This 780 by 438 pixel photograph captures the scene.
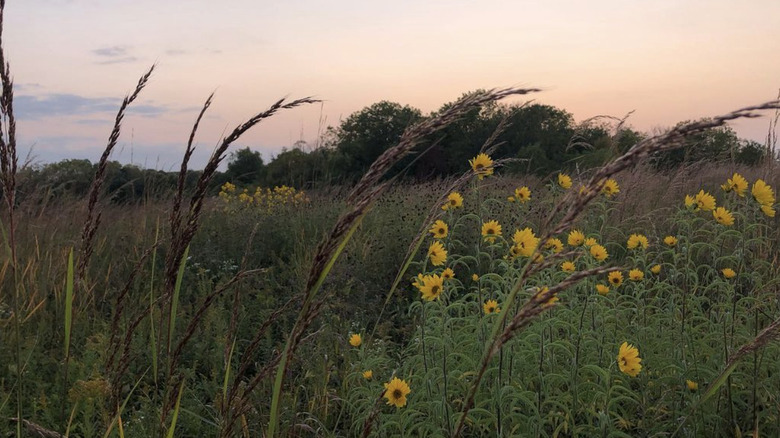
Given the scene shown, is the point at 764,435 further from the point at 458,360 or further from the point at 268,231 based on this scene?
the point at 268,231

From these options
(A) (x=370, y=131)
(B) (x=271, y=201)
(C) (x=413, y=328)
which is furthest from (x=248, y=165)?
(C) (x=413, y=328)

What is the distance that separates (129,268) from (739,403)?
5611 mm

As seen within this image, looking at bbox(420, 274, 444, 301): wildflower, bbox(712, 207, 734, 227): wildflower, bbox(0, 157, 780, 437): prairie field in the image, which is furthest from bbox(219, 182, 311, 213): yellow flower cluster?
bbox(420, 274, 444, 301): wildflower

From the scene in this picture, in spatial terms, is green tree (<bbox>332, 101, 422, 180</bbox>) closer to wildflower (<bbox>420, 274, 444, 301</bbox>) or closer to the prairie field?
the prairie field

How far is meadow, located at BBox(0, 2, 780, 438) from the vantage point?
1.20m

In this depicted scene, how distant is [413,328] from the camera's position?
4.83 meters

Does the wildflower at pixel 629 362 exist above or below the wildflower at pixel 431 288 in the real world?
below

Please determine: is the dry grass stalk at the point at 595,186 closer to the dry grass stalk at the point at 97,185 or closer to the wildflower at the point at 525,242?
the dry grass stalk at the point at 97,185

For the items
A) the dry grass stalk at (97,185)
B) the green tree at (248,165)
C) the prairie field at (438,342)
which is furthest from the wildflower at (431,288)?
the green tree at (248,165)

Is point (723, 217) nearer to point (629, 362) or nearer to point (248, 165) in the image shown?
point (629, 362)

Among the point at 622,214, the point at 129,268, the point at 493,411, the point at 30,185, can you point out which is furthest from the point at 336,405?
the point at 30,185

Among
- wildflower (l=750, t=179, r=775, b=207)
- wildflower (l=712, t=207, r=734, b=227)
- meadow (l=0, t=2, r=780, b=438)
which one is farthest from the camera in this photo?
wildflower (l=712, t=207, r=734, b=227)

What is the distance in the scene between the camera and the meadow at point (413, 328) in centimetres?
120

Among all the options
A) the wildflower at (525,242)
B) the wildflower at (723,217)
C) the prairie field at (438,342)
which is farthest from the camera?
the wildflower at (723,217)
